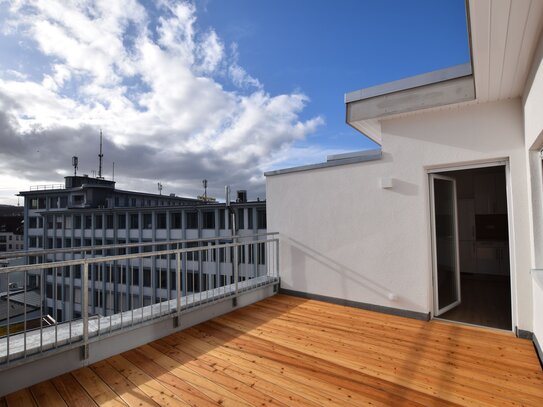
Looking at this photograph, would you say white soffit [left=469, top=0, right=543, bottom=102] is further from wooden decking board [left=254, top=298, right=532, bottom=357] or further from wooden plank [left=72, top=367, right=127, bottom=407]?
wooden plank [left=72, top=367, right=127, bottom=407]

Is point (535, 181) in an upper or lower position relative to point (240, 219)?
upper

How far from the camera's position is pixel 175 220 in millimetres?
17953

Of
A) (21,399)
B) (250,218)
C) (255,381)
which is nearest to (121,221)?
(250,218)

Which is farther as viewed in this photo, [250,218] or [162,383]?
[250,218]

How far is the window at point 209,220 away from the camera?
653 inches

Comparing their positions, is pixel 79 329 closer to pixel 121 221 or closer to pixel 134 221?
pixel 134 221

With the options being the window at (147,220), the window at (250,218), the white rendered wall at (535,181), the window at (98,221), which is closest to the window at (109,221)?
the window at (98,221)

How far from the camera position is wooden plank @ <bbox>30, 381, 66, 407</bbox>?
179cm

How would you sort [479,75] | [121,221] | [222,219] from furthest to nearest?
[121,221] → [222,219] → [479,75]

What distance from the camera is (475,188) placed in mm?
6363

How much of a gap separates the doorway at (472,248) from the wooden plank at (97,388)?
3.65 m

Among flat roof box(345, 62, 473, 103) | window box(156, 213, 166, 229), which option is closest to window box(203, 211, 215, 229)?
window box(156, 213, 166, 229)

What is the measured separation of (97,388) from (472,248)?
290 inches

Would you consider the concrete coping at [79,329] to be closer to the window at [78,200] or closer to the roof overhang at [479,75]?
the roof overhang at [479,75]
